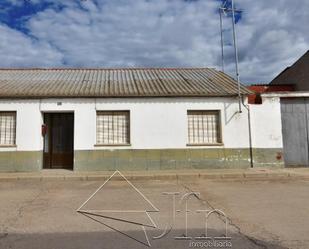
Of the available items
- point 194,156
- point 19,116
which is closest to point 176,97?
point 194,156

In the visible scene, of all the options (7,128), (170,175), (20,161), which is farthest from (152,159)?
(7,128)

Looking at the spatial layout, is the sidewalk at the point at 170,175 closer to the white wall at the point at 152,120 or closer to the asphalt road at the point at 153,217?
the white wall at the point at 152,120

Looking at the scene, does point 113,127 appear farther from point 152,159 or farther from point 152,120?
point 152,159

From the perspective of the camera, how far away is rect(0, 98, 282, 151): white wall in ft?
47.3

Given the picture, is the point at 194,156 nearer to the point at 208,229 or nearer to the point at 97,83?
the point at 97,83

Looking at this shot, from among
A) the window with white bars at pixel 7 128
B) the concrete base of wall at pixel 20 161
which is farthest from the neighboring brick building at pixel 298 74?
the window with white bars at pixel 7 128

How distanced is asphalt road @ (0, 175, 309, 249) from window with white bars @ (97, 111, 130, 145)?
13.3ft

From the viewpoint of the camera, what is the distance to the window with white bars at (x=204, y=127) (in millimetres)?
15023

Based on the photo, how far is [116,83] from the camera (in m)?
16.5

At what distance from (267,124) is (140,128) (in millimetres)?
5532

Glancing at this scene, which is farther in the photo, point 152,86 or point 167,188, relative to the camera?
point 152,86

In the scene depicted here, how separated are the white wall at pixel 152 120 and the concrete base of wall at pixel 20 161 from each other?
11.4 inches

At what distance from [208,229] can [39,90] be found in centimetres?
1131

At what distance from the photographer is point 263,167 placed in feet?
48.6
